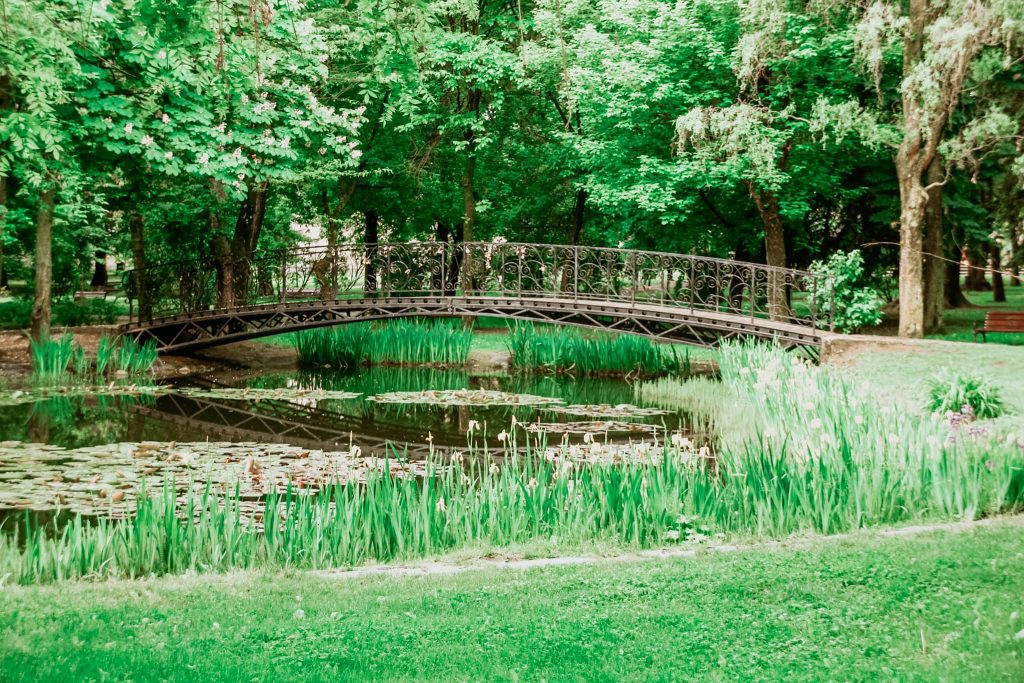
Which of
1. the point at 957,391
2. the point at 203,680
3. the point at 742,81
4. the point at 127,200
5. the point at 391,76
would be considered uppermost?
the point at 742,81

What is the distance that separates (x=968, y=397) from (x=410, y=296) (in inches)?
460

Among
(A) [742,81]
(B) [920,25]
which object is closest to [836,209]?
(A) [742,81]


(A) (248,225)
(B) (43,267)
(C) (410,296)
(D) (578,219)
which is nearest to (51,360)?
(B) (43,267)

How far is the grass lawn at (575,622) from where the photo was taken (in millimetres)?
3963

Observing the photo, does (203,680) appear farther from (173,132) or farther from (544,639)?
(173,132)

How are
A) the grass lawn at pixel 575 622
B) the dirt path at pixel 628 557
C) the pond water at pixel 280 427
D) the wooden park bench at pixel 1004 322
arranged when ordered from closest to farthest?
1. the grass lawn at pixel 575 622
2. the dirt path at pixel 628 557
3. the pond water at pixel 280 427
4. the wooden park bench at pixel 1004 322

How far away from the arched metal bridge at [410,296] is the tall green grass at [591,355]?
0.32m

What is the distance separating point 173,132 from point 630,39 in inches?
375

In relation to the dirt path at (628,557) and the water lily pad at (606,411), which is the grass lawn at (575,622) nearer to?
the dirt path at (628,557)

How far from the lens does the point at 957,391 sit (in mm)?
9438

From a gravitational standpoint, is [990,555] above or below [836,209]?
below

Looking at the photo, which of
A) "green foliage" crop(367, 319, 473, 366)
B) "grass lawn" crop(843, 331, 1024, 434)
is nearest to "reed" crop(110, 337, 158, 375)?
"green foliage" crop(367, 319, 473, 366)

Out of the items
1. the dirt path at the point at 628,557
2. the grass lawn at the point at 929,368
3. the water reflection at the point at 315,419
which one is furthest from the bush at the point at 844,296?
the dirt path at the point at 628,557

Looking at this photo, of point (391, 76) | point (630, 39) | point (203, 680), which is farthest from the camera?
point (630, 39)
